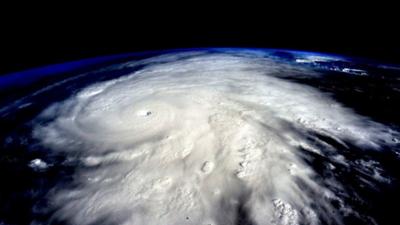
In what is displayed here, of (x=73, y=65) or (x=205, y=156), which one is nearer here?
(x=205, y=156)

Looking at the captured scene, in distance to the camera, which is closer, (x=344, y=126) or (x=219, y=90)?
(x=344, y=126)

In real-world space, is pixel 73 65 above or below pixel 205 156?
above

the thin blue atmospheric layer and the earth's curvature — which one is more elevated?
the thin blue atmospheric layer

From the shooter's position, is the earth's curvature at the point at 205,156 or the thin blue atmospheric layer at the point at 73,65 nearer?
the earth's curvature at the point at 205,156

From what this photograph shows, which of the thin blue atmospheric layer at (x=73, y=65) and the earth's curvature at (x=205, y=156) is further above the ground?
the thin blue atmospheric layer at (x=73, y=65)

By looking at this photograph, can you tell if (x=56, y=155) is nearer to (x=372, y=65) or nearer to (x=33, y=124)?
(x=33, y=124)

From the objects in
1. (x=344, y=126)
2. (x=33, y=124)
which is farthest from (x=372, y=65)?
(x=33, y=124)

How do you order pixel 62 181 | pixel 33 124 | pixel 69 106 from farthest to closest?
pixel 69 106 → pixel 33 124 → pixel 62 181

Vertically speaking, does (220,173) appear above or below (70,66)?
below
